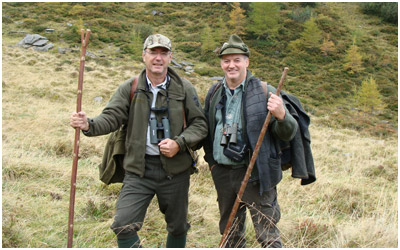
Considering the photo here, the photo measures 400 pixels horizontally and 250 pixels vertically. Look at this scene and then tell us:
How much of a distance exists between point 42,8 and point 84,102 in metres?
28.1

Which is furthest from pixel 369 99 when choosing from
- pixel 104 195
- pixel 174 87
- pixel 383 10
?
pixel 174 87

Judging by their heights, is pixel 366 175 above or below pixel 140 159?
below

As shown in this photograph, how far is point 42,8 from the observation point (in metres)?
37.1

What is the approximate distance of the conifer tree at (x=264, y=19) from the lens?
3550 centimetres

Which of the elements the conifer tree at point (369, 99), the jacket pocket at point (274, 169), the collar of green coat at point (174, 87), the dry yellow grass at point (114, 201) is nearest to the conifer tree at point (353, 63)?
the conifer tree at point (369, 99)

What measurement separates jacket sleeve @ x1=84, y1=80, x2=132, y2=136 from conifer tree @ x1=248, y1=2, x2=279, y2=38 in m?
34.5

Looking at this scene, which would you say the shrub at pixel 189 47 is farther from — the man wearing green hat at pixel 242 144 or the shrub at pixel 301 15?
the man wearing green hat at pixel 242 144

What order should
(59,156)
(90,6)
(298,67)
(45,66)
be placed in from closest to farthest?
(59,156) → (45,66) → (298,67) → (90,6)

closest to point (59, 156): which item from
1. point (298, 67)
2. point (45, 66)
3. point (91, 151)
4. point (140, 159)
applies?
point (91, 151)

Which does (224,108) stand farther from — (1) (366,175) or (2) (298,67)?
(2) (298,67)

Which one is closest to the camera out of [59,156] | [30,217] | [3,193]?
[30,217]

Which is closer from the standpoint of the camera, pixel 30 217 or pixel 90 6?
pixel 30 217

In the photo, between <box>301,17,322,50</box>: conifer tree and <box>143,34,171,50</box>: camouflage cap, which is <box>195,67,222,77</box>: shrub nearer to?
<box>301,17,322,50</box>: conifer tree

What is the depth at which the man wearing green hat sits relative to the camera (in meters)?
2.75
